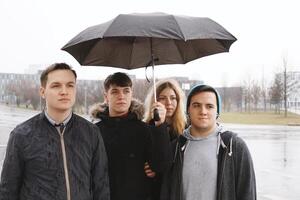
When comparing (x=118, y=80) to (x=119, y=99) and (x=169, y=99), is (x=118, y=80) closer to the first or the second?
(x=119, y=99)

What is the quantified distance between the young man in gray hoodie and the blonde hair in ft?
1.45

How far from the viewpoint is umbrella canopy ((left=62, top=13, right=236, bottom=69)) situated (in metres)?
2.63

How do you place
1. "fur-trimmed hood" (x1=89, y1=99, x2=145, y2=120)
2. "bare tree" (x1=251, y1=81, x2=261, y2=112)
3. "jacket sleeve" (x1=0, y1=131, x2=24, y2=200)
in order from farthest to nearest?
"bare tree" (x1=251, y1=81, x2=261, y2=112) → "fur-trimmed hood" (x1=89, y1=99, x2=145, y2=120) → "jacket sleeve" (x1=0, y1=131, x2=24, y2=200)

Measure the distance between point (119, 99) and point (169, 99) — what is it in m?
0.63

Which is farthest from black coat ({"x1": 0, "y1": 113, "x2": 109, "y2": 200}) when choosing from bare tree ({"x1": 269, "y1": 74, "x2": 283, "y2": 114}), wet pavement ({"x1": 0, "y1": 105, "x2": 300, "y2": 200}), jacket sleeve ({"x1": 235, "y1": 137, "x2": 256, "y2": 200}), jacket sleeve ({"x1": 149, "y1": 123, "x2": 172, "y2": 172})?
bare tree ({"x1": 269, "y1": 74, "x2": 283, "y2": 114})

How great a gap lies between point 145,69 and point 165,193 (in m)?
1.36

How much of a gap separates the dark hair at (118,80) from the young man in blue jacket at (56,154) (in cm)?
38

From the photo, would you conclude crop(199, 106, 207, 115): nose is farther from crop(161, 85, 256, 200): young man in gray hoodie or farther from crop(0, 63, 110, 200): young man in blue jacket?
crop(0, 63, 110, 200): young man in blue jacket

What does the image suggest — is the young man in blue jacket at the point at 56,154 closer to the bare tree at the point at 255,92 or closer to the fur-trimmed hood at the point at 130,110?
the fur-trimmed hood at the point at 130,110

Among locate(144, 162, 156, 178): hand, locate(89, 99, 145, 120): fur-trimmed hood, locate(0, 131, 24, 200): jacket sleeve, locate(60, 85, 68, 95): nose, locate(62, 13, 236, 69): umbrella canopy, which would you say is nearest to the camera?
locate(0, 131, 24, 200): jacket sleeve

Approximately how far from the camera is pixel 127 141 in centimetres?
284

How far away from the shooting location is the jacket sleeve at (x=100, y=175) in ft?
8.26

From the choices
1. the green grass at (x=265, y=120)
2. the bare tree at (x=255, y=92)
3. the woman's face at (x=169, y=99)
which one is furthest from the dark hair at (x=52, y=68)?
the bare tree at (x=255, y=92)

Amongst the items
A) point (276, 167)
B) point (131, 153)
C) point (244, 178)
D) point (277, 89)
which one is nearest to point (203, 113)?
point (244, 178)
